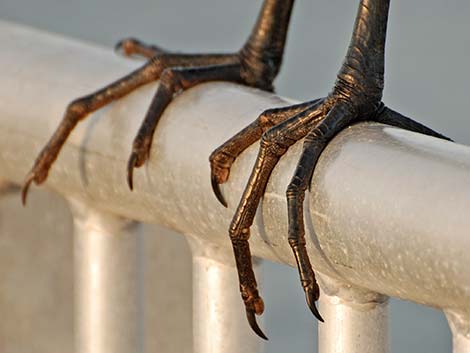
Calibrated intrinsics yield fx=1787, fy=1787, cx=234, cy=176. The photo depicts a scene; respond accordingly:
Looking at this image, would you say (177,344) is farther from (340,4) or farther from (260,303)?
(340,4)

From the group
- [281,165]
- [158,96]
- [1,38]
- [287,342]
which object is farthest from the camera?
[287,342]

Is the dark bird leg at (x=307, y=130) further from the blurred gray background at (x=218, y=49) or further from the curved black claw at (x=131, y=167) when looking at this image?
the blurred gray background at (x=218, y=49)

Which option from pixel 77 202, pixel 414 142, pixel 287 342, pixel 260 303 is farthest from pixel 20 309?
pixel 287 342

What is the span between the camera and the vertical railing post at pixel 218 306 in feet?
3.53

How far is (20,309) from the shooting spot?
1379 mm

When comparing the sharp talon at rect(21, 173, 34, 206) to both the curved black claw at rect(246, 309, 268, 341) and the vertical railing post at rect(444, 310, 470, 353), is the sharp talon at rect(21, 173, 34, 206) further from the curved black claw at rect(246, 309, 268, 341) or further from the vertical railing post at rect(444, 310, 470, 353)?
the vertical railing post at rect(444, 310, 470, 353)

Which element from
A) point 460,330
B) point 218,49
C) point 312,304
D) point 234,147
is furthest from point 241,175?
point 218,49

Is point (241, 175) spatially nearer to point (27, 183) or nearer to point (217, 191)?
point (217, 191)

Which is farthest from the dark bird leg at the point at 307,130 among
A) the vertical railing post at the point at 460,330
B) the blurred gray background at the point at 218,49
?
the blurred gray background at the point at 218,49

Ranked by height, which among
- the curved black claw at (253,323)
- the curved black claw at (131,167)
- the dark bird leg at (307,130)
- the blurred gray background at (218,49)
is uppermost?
the dark bird leg at (307,130)

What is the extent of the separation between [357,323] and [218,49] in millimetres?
3019

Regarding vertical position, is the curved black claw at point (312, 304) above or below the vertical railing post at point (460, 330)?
below

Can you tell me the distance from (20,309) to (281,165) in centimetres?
40

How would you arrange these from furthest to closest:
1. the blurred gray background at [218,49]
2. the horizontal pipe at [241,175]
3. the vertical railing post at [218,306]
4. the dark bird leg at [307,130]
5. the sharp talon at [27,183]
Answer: the blurred gray background at [218,49], the sharp talon at [27,183], the vertical railing post at [218,306], the dark bird leg at [307,130], the horizontal pipe at [241,175]
